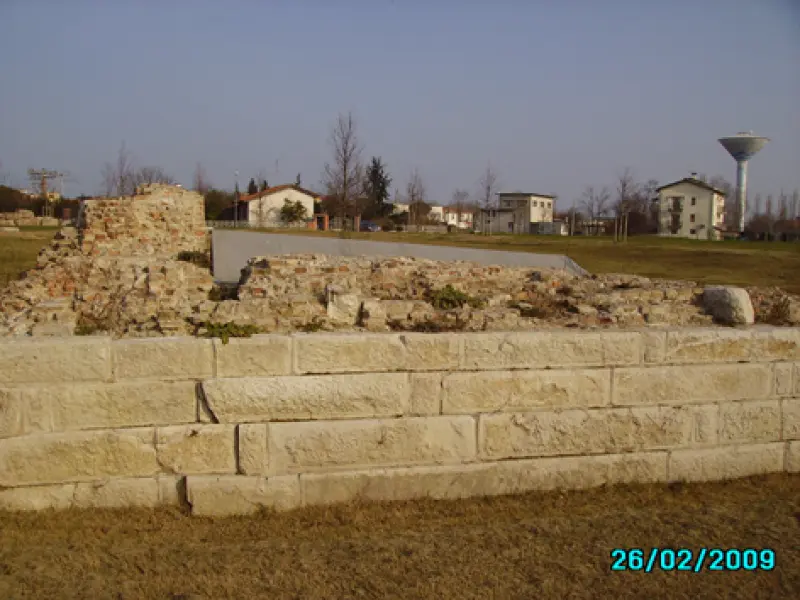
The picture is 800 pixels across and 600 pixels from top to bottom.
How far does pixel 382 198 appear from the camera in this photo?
64.2 metres

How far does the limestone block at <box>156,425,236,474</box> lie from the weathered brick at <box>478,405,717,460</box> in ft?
5.70

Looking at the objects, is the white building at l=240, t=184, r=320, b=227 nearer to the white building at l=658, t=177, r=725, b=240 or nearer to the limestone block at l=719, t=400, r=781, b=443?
the white building at l=658, t=177, r=725, b=240

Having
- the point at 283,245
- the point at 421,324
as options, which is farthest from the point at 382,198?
the point at 421,324

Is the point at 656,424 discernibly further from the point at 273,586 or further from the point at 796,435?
the point at 273,586

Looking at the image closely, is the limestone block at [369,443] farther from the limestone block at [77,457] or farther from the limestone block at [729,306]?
the limestone block at [729,306]

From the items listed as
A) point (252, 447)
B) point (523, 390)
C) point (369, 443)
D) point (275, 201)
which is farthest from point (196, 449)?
point (275, 201)

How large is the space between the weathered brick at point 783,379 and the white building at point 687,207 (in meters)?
64.2

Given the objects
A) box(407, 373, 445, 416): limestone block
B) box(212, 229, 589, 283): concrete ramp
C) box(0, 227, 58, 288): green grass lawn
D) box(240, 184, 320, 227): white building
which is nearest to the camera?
box(407, 373, 445, 416): limestone block

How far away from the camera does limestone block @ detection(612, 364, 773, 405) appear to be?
5.10 m

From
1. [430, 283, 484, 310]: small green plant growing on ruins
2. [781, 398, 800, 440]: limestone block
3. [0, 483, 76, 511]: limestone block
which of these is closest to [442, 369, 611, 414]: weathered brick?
[781, 398, 800, 440]: limestone block

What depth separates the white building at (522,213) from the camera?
234 ft

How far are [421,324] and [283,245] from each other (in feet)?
40.6

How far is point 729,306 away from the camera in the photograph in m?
6.09
